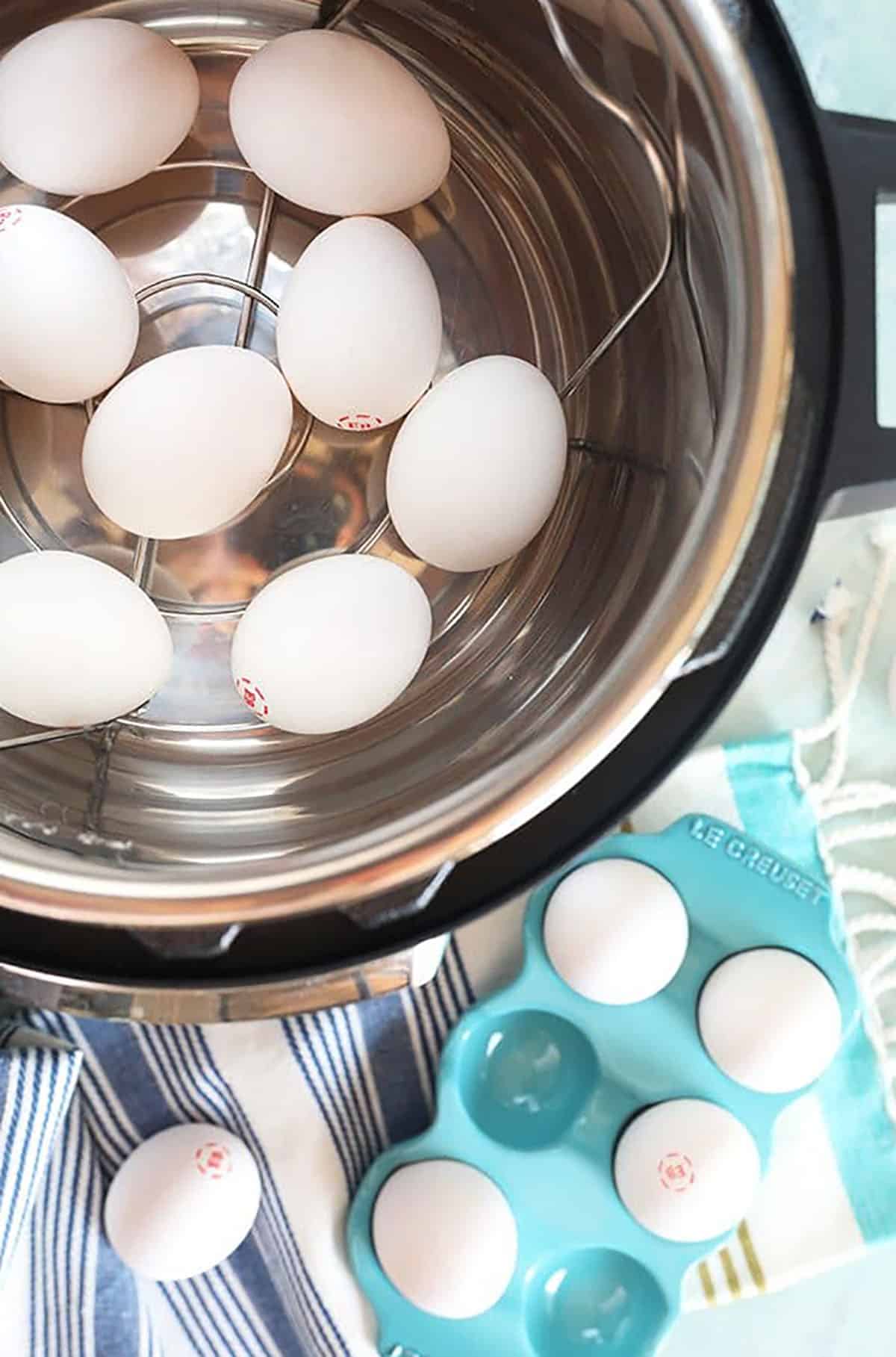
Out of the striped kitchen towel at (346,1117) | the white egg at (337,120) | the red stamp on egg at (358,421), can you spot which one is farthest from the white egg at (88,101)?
the striped kitchen towel at (346,1117)

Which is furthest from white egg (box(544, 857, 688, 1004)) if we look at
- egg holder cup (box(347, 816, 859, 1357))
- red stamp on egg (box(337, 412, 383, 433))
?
red stamp on egg (box(337, 412, 383, 433))

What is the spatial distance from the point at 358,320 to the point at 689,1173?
435 mm

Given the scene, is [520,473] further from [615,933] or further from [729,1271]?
[729,1271]

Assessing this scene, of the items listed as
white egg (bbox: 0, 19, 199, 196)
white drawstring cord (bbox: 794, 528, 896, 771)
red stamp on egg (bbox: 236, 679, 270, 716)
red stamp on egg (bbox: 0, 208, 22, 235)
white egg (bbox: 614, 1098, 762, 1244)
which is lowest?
white egg (bbox: 614, 1098, 762, 1244)

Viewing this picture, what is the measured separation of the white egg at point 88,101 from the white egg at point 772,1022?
1.59 ft

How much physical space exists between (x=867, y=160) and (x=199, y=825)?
1.16ft

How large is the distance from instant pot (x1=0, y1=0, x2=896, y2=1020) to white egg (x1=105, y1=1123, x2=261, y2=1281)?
0.11 m

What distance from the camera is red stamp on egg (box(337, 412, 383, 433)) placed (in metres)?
0.61

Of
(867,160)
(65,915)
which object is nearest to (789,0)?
(867,160)

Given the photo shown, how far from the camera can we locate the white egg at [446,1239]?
27.2 inches

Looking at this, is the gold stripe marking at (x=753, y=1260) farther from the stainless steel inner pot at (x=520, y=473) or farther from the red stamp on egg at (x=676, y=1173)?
the stainless steel inner pot at (x=520, y=473)

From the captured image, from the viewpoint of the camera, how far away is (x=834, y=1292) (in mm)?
775

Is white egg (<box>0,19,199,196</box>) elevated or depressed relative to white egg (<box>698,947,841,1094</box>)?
elevated

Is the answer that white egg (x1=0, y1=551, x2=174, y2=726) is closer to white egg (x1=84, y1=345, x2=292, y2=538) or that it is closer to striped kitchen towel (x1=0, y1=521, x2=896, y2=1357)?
white egg (x1=84, y1=345, x2=292, y2=538)
